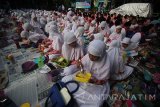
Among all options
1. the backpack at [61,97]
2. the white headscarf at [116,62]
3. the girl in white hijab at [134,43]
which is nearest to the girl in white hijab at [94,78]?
the backpack at [61,97]

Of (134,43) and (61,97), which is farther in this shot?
(134,43)

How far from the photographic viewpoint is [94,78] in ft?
8.93

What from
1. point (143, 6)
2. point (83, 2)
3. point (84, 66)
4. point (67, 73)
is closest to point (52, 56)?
point (67, 73)

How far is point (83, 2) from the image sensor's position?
19312 millimetres

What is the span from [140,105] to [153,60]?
7.78 ft

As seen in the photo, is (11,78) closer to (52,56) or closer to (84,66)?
(52,56)

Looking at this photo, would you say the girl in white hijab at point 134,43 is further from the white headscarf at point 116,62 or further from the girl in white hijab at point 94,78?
the girl in white hijab at point 94,78

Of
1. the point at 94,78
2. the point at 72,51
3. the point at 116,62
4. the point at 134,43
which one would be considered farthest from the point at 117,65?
the point at 134,43

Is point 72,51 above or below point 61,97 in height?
above

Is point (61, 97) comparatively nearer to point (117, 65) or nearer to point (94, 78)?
point (94, 78)

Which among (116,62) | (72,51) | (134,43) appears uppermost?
(72,51)

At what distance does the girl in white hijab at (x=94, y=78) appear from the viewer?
235 centimetres

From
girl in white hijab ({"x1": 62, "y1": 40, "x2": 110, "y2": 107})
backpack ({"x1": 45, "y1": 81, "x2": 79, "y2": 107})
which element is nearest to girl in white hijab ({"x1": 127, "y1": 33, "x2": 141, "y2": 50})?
girl in white hijab ({"x1": 62, "y1": 40, "x2": 110, "y2": 107})

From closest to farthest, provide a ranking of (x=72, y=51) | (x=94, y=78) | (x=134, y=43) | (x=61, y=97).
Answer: (x=61, y=97) → (x=94, y=78) → (x=72, y=51) → (x=134, y=43)
